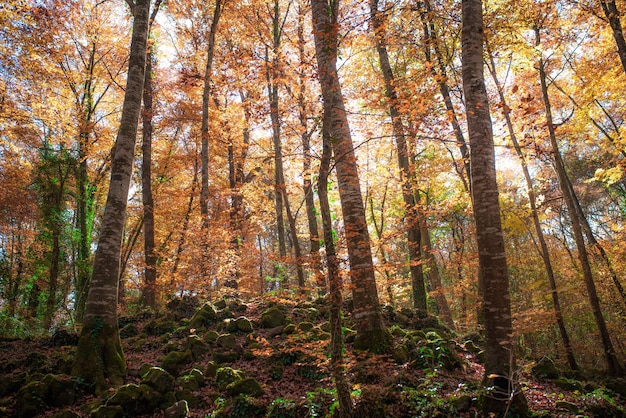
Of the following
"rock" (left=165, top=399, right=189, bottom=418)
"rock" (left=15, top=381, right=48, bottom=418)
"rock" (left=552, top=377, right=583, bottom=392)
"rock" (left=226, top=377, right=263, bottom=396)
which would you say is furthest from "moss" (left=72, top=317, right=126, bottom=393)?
"rock" (left=552, top=377, right=583, bottom=392)

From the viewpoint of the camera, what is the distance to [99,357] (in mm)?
5375

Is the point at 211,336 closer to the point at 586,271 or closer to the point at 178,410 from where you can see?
the point at 178,410

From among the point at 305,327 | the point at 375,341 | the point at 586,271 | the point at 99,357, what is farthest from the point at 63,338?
the point at 586,271

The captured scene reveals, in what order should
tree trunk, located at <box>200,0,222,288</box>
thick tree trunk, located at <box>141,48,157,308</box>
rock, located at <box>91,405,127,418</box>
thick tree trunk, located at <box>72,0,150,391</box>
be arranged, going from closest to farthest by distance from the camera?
rock, located at <box>91,405,127,418</box> < thick tree trunk, located at <box>72,0,150,391</box> < tree trunk, located at <box>200,0,222,288</box> < thick tree trunk, located at <box>141,48,157,308</box>

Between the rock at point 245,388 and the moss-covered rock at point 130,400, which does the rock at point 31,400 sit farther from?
the rock at point 245,388

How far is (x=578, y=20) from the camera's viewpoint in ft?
29.0

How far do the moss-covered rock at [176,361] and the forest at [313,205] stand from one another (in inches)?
1.6

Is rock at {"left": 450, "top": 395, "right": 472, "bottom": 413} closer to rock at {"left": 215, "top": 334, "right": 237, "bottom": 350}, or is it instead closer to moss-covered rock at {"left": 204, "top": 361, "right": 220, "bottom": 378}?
moss-covered rock at {"left": 204, "top": 361, "right": 220, "bottom": 378}

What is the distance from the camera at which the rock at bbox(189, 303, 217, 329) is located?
8.12 m

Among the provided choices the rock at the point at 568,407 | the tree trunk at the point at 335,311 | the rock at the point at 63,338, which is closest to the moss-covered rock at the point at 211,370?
the tree trunk at the point at 335,311

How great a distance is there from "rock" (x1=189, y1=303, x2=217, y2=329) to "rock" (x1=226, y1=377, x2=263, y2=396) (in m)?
3.26

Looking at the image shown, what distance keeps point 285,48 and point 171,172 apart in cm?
792

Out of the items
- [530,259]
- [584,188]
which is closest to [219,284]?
[530,259]

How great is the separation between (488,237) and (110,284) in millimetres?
5771
